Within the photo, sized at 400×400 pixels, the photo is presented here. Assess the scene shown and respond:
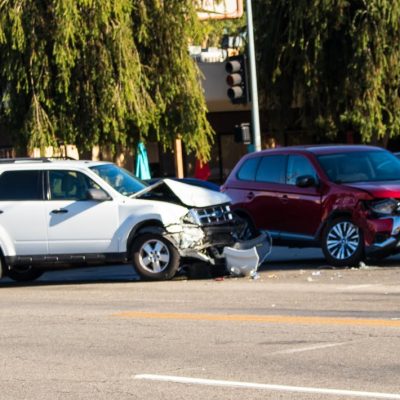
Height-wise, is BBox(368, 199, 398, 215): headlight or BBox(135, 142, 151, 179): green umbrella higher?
BBox(135, 142, 151, 179): green umbrella

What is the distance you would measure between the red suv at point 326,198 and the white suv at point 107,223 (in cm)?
104

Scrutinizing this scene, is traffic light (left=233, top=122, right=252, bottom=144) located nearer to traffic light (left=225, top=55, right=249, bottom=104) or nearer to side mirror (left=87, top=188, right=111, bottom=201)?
traffic light (left=225, top=55, right=249, bottom=104)

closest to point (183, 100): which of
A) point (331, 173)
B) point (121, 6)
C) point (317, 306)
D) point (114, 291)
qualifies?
point (121, 6)

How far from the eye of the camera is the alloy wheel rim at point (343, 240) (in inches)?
663

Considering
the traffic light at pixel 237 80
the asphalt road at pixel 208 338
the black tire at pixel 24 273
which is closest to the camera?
the asphalt road at pixel 208 338

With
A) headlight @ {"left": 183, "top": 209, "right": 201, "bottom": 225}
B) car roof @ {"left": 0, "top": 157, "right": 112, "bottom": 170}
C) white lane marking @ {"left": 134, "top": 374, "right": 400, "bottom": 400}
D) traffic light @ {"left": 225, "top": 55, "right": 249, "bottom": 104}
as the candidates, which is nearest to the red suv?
headlight @ {"left": 183, "top": 209, "right": 201, "bottom": 225}

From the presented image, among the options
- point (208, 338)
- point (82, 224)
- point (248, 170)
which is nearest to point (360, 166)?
point (248, 170)

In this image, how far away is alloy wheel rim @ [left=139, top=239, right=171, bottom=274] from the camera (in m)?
16.3

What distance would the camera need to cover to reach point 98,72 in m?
26.8

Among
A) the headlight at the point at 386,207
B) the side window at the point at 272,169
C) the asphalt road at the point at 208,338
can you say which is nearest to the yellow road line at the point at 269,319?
the asphalt road at the point at 208,338

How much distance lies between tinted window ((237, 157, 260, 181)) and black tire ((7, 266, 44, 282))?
12.0 ft

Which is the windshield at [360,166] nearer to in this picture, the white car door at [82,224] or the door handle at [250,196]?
the door handle at [250,196]

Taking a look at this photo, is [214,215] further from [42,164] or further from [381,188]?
[42,164]

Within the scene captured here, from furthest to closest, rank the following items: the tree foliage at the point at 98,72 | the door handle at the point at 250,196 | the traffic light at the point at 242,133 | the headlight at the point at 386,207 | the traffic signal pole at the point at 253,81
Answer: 1. the traffic signal pole at the point at 253,81
2. the traffic light at the point at 242,133
3. the tree foliage at the point at 98,72
4. the door handle at the point at 250,196
5. the headlight at the point at 386,207
